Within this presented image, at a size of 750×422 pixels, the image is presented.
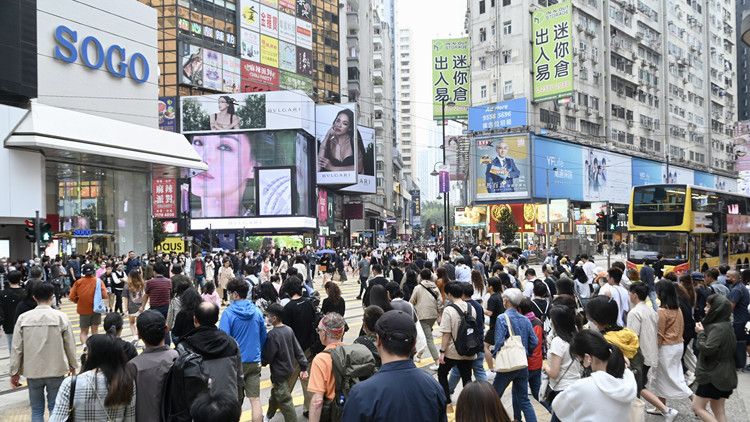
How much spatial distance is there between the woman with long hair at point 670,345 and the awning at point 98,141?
24614mm

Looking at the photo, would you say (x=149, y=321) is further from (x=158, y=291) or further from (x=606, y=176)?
(x=606, y=176)

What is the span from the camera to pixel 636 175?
69.9m

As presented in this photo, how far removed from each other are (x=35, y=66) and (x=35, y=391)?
2285cm

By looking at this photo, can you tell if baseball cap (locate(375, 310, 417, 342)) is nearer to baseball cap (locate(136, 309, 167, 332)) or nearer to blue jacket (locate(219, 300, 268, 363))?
baseball cap (locate(136, 309, 167, 332))

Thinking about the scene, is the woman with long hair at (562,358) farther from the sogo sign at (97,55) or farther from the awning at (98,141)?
the sogo sign at (97,55)

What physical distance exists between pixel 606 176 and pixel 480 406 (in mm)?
67448

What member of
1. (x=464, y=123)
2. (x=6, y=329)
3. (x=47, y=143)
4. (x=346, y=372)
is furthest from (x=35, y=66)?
(x=464, y=123)

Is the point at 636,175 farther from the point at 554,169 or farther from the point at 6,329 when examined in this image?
the point at 6,329

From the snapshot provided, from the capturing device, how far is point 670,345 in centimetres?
639

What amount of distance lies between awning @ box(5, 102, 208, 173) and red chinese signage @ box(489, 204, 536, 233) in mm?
31021

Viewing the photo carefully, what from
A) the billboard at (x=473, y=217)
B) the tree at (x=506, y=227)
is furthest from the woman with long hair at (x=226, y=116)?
the tree at (x=506, y=227)

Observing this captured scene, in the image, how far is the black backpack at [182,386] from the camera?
424 centimetres

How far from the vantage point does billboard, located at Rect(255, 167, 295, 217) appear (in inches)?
1988

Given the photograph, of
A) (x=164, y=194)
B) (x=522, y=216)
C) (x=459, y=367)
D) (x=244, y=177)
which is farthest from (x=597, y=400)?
(x=522, y=216)
